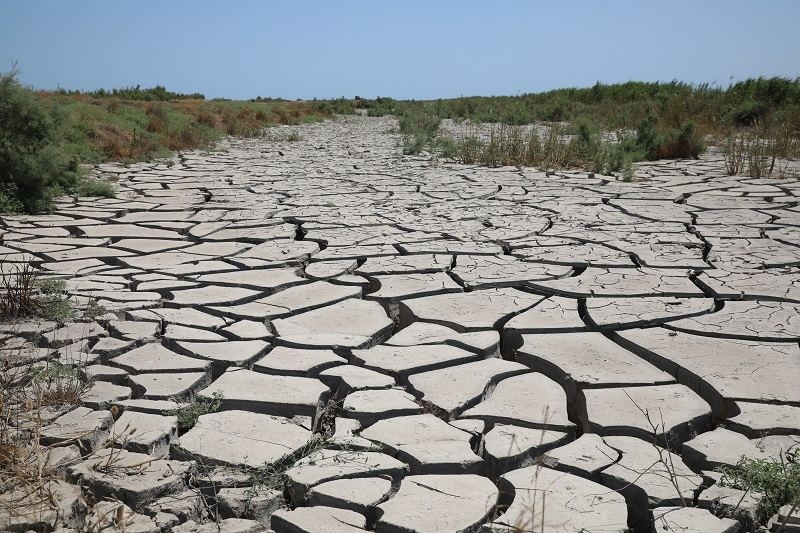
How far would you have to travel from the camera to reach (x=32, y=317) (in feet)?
11.2

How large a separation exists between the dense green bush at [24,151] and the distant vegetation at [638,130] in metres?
5.27

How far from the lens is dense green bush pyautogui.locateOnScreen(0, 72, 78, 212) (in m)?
6.41

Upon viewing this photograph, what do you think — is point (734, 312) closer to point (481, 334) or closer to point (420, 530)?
point (481, 334)

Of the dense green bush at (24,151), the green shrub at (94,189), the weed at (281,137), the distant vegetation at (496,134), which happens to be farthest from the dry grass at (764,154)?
the weed at (281,137)

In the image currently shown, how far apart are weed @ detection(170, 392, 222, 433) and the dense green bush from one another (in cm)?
452

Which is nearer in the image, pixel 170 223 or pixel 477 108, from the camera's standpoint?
pixel 170 223

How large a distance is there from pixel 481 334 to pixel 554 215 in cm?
303

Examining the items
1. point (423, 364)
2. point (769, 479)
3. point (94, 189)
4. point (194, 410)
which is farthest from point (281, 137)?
point (769, 479)

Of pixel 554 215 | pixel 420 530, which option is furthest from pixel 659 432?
pixel 554 215

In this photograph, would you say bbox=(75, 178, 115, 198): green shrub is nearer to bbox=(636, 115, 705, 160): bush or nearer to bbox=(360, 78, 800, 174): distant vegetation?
bbox=(360, 78, 800, 174): distant vegetation

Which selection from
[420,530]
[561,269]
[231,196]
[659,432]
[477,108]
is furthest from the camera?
[477,108]

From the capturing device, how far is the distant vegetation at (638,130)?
9.52 meters

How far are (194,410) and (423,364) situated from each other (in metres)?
0.90

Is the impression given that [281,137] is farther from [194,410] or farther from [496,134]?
[194,410]
